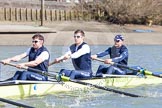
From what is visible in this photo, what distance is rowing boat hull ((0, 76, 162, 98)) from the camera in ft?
33.1

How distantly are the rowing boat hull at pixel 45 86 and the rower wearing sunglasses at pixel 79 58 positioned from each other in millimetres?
246

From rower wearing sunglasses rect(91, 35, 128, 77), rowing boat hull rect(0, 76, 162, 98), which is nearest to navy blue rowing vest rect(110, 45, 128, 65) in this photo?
rower wearing sunglasses rect(91, 35, 128, 77)

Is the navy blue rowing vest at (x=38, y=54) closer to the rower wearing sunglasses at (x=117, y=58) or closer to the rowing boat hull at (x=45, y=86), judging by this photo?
the rowing boat hull at (x=45, y=86)

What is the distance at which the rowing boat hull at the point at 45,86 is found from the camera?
33.1ft

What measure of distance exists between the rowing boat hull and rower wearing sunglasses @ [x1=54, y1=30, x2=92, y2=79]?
246 mm

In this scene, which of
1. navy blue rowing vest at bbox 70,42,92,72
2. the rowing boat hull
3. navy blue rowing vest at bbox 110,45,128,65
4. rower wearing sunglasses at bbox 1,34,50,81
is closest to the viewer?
the rowing boat hull

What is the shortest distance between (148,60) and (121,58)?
8.55m

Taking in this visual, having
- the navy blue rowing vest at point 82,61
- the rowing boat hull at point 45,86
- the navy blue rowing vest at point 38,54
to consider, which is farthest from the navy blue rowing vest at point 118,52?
the navy blue rowing vest at point 38,54

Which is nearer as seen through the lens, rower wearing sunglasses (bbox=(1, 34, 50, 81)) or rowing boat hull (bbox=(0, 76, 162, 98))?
rowing boat hull (bbox=(0, 76, 162, 98))

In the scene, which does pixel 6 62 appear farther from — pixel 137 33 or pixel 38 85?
pixel 137 33

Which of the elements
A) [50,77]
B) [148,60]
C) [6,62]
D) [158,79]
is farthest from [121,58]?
[148,60]

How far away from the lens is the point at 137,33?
31344 millimetres

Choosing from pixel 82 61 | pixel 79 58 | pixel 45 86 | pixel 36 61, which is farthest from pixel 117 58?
pixel 36 61

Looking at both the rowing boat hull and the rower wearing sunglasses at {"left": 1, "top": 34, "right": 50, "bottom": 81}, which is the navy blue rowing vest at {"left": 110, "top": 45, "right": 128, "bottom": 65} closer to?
the rowing boat hull
